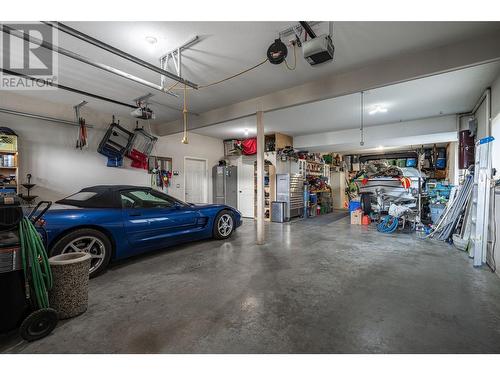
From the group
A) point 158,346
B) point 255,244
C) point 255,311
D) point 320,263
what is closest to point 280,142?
point 255,244

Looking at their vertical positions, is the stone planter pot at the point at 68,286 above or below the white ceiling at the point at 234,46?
below

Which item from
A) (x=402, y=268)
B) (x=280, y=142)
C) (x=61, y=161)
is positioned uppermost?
(x=280, y=142)

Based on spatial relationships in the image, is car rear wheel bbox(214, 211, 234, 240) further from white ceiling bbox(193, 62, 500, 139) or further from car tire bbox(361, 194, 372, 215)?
car tire bbox(361, 194, 372, 215)

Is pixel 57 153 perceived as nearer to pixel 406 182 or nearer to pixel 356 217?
pixel 356 217

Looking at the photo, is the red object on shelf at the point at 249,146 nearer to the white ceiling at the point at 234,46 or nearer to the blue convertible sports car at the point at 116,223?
the white ceiling at the point at 234,46

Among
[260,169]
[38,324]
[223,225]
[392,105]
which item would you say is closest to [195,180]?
[223,225]

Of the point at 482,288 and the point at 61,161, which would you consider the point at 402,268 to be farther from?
the point at 61,161

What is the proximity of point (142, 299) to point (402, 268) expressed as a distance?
11.0 ft

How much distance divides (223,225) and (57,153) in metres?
4.00

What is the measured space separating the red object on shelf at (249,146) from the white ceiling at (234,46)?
349 cm

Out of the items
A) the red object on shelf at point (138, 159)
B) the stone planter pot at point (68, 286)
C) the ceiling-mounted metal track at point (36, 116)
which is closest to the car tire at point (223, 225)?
the stone planter pot at point (68, 286)

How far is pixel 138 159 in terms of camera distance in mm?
6215

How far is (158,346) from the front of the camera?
1.65 meters

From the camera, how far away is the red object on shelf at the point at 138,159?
614 centimetres
